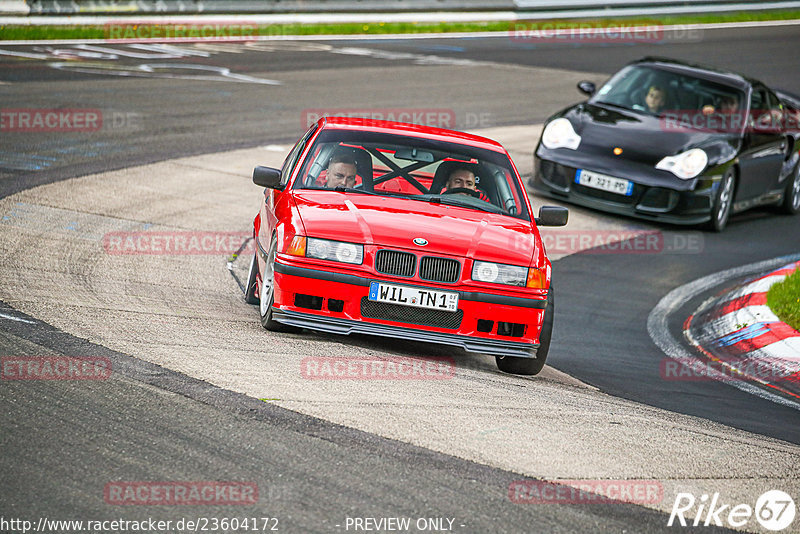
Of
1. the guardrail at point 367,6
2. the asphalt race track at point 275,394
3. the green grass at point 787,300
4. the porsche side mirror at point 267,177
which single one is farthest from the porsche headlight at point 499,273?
the guardrail at point 367,6

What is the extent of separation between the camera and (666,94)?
13477 millimetres

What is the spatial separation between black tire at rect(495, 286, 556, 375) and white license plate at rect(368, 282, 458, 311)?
687 millimetres

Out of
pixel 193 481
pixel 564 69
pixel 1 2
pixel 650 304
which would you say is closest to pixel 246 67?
pixel 1 2

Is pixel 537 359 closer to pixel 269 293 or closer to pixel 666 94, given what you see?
pixel 269 293

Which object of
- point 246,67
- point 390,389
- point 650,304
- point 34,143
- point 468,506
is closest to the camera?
point 468,506

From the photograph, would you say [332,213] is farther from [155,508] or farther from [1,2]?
[1,2]

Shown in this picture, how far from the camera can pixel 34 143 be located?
41.5 feet

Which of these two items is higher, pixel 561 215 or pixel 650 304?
pixel 561 215

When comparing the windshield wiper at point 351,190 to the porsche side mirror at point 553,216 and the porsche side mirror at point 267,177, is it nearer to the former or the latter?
the porsche side mirror at point 267,177

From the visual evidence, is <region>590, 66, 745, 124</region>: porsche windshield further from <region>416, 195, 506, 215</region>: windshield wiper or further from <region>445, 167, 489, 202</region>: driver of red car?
<region>416, 195, 506, 215</region>: windshield wiper

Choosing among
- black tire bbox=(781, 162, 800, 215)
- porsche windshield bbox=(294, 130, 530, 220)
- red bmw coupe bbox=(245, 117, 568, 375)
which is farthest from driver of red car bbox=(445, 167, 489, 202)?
black tire bbox=(781, 162, 800, 215)

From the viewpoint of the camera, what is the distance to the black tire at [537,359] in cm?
673

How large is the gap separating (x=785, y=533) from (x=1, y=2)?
1987 cm

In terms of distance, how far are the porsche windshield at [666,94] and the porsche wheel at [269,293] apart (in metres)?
7.71
